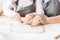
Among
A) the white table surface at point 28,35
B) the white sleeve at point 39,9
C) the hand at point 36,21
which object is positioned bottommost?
the white table surface at point 28,35

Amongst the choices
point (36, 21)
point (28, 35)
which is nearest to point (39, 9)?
point (36, 21)

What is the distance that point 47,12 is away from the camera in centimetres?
132

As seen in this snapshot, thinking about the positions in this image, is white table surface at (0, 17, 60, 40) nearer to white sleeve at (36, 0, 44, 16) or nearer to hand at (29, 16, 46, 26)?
hand at (29, 16, 46, 26)

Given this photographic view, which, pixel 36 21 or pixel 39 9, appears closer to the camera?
pixel 36 21

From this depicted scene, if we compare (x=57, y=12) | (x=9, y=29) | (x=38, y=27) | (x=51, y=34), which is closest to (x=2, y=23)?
(x=9, y=29)

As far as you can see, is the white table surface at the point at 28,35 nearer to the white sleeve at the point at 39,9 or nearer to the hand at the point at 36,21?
the hand at the point at 36,21

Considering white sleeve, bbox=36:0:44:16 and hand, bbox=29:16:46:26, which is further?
white sleeve, bbox=36:0:44:16

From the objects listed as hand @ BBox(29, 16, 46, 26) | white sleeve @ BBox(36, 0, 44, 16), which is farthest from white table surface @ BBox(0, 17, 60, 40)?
white sleeve @ BBox(36, 0, 44, 16)

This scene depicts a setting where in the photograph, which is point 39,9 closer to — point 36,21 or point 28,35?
point 36,21

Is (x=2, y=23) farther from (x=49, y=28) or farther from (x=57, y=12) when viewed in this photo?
(x=57, y=12)

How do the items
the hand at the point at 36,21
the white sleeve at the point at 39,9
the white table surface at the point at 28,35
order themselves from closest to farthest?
the white table surface at the point at 28,35
the hand at the point at 36,21
the white sleeve at the point at 39,9

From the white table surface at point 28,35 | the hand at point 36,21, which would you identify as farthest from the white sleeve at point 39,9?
the white table surface at point 28,35

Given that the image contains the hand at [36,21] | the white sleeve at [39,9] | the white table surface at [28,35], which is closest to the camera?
the white table surface at [28,35]

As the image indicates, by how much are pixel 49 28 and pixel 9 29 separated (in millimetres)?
A: 267
